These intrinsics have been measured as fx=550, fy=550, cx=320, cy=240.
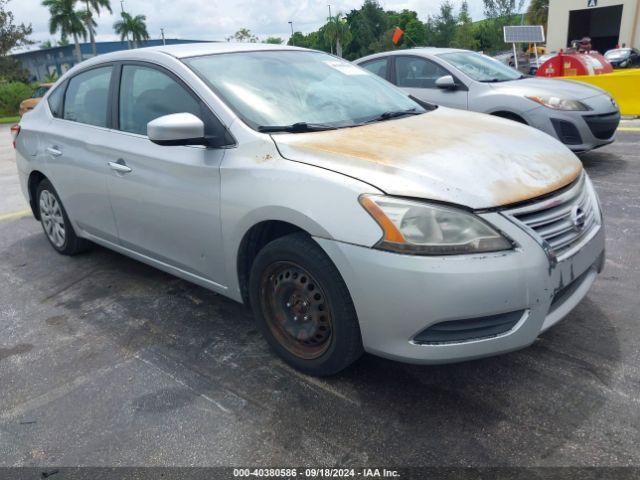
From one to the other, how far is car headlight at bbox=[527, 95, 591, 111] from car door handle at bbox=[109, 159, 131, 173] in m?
4.91

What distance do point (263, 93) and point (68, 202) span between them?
2117 millimetres

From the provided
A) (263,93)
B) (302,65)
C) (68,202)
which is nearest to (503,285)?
(263,93)

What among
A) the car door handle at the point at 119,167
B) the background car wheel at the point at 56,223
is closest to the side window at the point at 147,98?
the car door handle at the point at 119,167

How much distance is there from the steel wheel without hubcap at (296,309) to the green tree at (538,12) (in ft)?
191

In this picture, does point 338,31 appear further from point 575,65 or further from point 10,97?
point 575,65

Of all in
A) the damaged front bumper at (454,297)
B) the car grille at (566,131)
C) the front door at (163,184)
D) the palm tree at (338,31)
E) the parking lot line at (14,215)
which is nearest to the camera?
the damaged front bumper at (454,297)

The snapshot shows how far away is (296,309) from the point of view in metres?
2.72

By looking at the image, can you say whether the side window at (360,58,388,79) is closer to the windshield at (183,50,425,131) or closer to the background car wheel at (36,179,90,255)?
the windshield at (183,50,425,131)

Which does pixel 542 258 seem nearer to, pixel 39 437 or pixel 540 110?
pixel 39 437

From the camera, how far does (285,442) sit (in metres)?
2.35

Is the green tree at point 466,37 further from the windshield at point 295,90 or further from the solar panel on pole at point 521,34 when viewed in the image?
the windshield at point 295,90

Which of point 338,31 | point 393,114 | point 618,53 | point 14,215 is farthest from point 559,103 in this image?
point 338,31

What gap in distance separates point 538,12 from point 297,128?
59.2 meters

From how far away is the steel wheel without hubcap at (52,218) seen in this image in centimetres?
463
